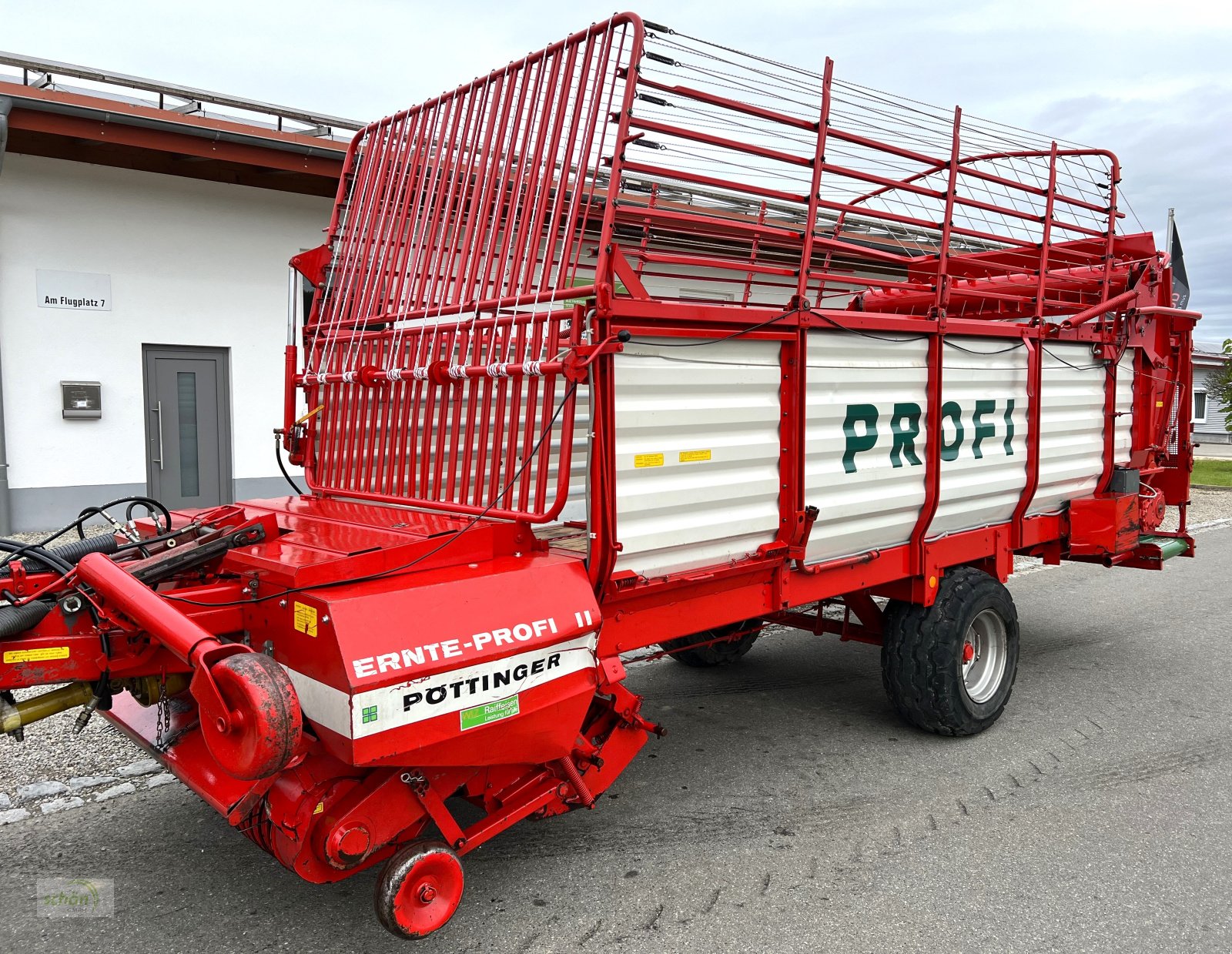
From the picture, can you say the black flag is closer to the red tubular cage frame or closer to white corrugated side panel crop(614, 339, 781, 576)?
the red tubular cage frame

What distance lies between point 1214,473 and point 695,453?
21.7 metres

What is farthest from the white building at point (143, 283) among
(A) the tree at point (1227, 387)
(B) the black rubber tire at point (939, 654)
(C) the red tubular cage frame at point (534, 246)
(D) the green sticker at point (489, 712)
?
(A) the tree at point (1227, 387)

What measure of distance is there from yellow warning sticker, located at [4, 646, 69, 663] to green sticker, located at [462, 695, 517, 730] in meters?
1.15

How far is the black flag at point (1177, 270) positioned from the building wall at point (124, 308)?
7.85 metres

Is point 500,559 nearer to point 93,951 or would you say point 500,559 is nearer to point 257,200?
point 93,951

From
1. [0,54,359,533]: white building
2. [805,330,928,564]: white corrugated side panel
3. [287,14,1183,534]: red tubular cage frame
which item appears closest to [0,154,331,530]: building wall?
[0,54,359,533]: white building

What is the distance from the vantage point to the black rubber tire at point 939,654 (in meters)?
4.45

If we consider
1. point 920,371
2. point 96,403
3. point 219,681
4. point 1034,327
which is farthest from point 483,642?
point 96,403

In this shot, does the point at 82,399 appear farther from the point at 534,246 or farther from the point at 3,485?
the point at 534,246

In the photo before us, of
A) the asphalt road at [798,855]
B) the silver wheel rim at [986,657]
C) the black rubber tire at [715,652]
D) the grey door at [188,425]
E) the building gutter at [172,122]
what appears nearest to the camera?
the asphalt road at [798,855]

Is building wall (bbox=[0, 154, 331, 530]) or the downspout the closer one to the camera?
the downspout

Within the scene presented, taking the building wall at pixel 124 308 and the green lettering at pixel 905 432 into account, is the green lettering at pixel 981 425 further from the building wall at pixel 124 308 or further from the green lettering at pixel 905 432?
the building wall at pixel 124 308

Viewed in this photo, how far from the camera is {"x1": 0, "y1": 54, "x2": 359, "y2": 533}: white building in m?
8.42

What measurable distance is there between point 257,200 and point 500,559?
7.99m
